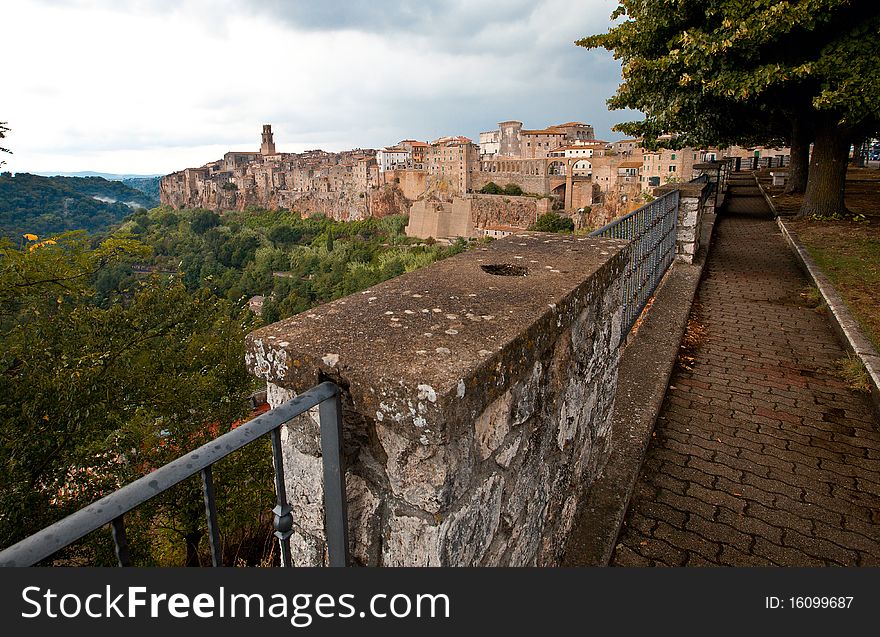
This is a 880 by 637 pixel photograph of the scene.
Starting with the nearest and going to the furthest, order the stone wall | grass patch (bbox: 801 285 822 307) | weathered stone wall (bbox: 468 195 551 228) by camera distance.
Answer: grass patch (bbox: 801 285 822 307) < weathered stone wall (bbox: 468 195 551 228) < the stone wall

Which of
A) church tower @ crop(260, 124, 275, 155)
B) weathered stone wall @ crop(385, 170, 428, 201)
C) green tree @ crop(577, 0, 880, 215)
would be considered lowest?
green tree @ crop(577, 0, 880, 215)

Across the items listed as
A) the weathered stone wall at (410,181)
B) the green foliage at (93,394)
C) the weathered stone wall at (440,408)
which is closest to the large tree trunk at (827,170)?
the weathered stone wall at (440,408)

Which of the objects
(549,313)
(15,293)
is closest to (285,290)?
(15,293)

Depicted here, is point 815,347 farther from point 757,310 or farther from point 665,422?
point 665,422

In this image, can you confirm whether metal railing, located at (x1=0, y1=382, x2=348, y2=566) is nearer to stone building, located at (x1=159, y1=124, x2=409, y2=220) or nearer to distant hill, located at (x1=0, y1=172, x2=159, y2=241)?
distant hill, located at (x1=0, y1=172, x2=159, y2=241)

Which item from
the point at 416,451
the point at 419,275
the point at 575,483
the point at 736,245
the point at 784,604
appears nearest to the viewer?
the point at 416,451

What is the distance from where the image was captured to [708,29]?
9547 millimetres

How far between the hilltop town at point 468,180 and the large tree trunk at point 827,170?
30.4 meters

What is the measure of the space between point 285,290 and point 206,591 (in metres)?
55.6

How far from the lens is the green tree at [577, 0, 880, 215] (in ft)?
27.6

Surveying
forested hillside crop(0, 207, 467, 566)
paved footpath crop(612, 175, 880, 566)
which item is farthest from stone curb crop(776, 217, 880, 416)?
forested hillside crop(0, 207, 467, 566)

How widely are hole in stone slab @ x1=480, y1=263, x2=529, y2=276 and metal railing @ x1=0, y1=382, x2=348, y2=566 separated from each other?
1.33m

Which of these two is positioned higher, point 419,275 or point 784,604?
point 419,275

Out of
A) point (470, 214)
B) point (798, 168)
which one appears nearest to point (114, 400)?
point (798, 168)
